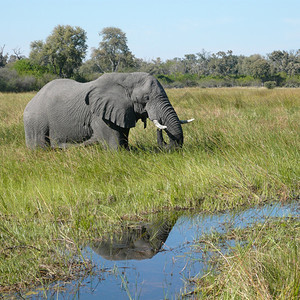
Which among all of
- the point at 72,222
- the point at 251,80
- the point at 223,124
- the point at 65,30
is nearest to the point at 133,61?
the point at 65,30

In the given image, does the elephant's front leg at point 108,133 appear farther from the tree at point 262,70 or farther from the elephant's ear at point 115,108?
the tree at point 262,70

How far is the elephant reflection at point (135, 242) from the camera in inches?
159

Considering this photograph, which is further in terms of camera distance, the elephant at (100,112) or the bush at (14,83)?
the bush at (14,83)

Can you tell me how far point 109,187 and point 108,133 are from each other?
205 centimetres

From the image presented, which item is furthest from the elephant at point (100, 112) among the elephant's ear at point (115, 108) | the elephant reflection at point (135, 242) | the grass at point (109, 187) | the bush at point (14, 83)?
the bush at point (14, 83)

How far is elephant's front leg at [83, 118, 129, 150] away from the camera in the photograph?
763 centimetres

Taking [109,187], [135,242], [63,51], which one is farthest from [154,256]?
[63,51]

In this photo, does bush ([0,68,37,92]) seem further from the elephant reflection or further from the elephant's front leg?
the elephant reflection

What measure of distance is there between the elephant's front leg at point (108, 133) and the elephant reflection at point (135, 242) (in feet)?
9.57

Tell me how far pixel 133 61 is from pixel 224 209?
216 ft

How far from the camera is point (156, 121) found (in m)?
7.42

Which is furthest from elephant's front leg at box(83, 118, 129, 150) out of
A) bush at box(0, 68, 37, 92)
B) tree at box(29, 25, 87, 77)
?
tree at box(29, 25, 87, 77)

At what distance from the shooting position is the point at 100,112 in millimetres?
7688

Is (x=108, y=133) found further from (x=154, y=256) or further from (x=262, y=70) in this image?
(x=262, y=70)
